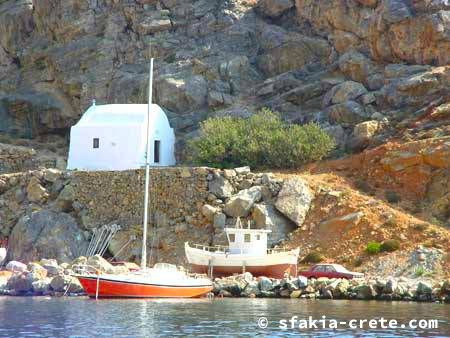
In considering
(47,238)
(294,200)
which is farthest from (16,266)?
(294,200)

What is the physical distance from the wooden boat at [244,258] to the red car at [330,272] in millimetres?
1107

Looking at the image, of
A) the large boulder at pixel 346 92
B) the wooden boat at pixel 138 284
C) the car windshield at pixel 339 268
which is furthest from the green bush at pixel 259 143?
the wooden boat at pixel 138 284

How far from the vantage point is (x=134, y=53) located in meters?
70.3

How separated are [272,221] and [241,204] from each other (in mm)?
2038

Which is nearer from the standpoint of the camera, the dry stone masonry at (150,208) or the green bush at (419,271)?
the green bush at (419,271)

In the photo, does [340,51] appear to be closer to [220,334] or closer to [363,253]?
[363,253]

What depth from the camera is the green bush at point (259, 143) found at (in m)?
55.8

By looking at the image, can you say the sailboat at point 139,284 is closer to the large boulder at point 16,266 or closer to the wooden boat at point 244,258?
the wooden boat at point 244,258

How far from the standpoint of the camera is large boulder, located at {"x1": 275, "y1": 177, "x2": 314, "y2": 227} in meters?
50.0

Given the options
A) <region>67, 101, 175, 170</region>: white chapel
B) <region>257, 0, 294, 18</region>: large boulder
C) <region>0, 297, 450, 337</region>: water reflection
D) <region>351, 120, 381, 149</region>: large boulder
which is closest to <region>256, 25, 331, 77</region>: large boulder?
<region>257, 0, 294, 18</region>: large boulder

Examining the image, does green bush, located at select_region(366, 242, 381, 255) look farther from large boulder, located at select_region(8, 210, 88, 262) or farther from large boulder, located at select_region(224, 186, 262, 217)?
large boulder, located at select_region(8, 210, 88, 262)

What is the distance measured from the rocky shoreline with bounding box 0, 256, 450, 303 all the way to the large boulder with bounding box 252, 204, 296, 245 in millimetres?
5636

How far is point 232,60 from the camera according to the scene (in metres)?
67.1

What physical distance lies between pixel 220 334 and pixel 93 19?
163 ft
